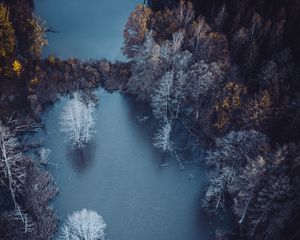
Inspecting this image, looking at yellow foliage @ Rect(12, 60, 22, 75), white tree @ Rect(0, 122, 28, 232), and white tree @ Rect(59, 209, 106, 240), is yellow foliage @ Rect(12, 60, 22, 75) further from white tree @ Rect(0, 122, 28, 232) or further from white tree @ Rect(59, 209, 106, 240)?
white tree @ Rect(59, 209, 106, 240)

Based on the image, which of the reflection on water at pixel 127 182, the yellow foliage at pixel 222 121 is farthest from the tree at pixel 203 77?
the reflection on water at pixel 127 182

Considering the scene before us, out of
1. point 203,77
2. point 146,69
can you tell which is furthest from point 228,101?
point 146,69

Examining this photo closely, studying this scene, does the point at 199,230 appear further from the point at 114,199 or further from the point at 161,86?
the point at 161,86

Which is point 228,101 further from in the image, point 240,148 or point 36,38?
point 36,38

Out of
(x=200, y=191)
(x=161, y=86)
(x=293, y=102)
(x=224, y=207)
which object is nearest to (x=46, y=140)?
(x=161, y=86)

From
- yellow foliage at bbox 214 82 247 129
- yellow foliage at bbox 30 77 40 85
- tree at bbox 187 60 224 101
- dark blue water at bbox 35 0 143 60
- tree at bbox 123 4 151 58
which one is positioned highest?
dark blue water at bbox 35 0 143 60

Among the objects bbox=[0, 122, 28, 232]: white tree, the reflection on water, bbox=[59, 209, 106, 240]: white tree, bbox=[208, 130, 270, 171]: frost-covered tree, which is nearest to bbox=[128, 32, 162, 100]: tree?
the reflection on water

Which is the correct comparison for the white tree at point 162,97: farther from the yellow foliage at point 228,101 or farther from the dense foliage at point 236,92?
the yellow foliage at point 228,101
